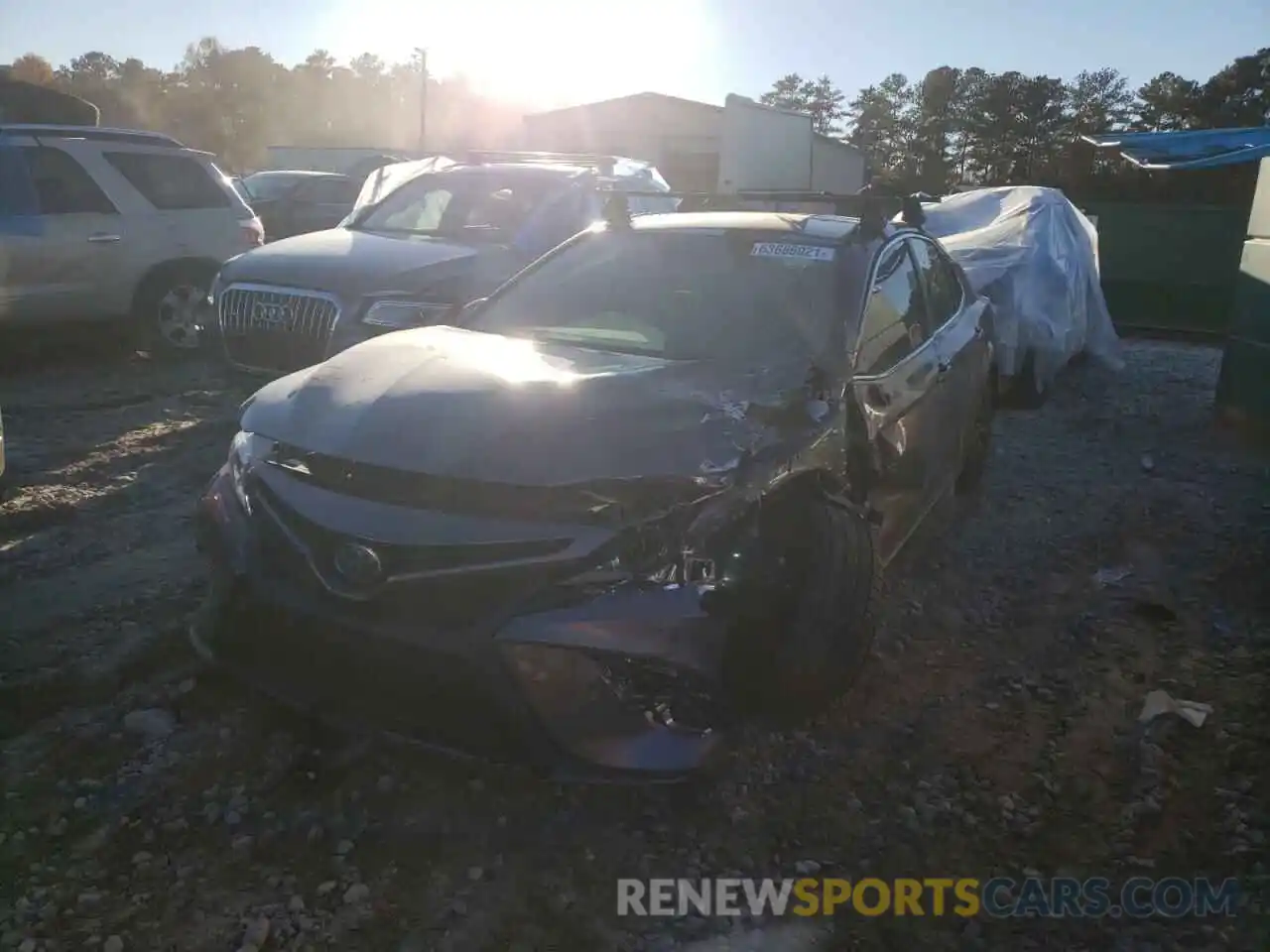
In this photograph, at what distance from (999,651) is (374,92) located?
8070 centimetres

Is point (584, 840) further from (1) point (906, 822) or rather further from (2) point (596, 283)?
(2) point (596, 283)

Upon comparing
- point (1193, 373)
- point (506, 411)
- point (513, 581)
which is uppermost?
point (506, 411)

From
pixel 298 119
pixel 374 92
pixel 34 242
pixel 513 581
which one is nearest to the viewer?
pixel 513 581

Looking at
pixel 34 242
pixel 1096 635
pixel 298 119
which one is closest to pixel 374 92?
pixel 298 119

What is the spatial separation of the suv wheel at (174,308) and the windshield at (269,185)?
8958 millimetres

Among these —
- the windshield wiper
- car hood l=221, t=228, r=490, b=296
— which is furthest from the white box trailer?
the windshield wiper

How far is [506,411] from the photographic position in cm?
299

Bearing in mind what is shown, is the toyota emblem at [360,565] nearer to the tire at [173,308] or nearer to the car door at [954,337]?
the car door at [954,337]

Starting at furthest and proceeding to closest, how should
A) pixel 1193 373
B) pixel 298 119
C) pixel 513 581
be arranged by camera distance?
pixel 298 119
pixel 1193 373
pixel 513 581

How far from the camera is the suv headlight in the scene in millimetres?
6516

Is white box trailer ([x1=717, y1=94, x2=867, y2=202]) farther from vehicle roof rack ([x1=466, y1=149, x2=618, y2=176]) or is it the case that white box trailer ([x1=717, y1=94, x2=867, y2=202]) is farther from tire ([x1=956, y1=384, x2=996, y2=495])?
tire ([x1=956, y1=384, x2=996, y2=495])

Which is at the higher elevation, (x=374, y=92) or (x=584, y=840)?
(x=374, y=92)

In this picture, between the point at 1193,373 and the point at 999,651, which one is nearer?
the point at 999,651

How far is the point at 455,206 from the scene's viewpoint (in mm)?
7984
